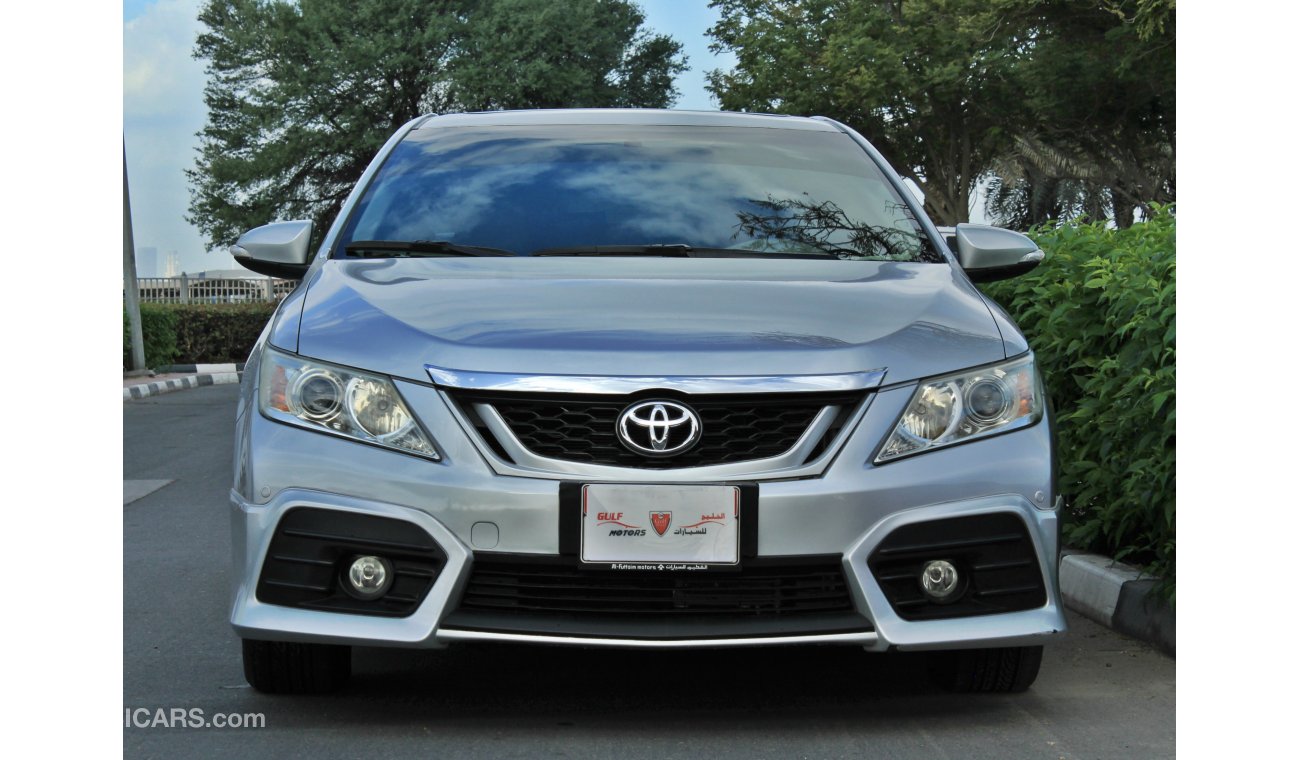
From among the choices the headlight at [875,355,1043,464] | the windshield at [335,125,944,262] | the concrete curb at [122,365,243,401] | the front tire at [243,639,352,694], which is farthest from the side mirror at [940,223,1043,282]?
the concrete curb at [122,365,243,401]

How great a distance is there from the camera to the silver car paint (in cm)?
354

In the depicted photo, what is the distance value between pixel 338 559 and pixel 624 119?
210 centimetres

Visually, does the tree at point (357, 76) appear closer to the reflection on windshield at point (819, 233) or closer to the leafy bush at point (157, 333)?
the leafy bush at point (157, 333)

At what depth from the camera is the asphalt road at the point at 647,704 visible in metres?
3.73

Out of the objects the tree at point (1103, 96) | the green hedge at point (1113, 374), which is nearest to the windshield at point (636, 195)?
the green hedge at point (1113, 374)

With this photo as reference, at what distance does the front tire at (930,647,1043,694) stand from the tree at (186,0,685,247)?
37923 mm

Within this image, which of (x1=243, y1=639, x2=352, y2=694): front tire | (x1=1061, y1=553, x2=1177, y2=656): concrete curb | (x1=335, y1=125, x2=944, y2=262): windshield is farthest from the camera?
(x1=1061, y1=553, x2=1177, y2=656): concrete curb

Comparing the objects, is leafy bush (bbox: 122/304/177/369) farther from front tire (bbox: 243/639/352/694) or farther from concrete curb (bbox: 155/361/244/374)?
front tire (bbox: 243/639/352/694)

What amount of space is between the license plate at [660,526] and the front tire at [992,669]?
946 mm

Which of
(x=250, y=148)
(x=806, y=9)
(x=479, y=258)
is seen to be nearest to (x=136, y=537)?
(x=479, y=258)

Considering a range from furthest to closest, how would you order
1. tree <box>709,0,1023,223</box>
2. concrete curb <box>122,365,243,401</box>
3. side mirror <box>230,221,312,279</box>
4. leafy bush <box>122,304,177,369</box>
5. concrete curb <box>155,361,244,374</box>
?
tree <box>709,0,1023,223</box> < leafy bush <box>122,304,177,369</box> < concrete curb <box>155,361,244,374</box> < concrete curb <box>122,365,243,401</box> < side mirror <box>230,221,312,279</box>

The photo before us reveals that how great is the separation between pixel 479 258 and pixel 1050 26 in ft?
75.5
